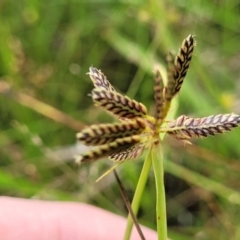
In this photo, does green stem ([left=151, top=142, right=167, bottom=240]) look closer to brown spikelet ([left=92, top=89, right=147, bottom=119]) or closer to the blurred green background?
brown spikelet ([left=92, top=89, right=147, bottom=119])

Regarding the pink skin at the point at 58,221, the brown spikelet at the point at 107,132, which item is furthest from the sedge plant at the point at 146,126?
the pink skin at the point at 58,221

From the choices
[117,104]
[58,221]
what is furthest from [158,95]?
[58,221]

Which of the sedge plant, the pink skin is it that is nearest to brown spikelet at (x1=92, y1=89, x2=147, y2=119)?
the sedge plant

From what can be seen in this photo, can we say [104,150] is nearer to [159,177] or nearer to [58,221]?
[159,177]

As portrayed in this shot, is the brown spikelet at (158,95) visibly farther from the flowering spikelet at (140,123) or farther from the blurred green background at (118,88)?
the blurred green background at (118,88)

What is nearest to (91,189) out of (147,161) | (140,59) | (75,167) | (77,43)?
(75,167)

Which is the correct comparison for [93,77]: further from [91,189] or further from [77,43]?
[77,43]
